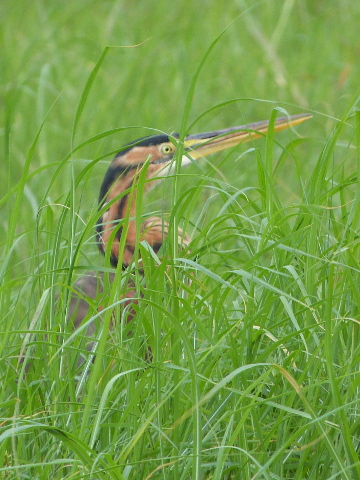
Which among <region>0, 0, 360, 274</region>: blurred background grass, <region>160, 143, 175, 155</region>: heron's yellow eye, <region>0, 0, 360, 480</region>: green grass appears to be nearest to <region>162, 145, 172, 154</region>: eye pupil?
<region>160, 143, 175, 155</region>: heron's yellow eye

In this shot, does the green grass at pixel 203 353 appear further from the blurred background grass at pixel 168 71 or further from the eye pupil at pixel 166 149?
the blurred background grass at pixel 168 71

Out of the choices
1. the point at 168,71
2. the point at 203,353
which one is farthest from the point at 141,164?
the point at 168,71

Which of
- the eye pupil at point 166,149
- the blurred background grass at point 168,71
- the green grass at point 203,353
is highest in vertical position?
the blurred background grass at point 168,71

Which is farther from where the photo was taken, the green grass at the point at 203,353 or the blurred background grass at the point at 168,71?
the blurred background grass at the point at 168,71

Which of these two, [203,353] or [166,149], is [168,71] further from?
[203,353]

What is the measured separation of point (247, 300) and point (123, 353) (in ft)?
0.98

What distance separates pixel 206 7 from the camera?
267 inches

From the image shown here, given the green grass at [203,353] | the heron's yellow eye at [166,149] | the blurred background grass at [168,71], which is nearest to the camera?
the green grass at [203,353]

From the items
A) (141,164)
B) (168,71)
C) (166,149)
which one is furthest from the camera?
(168,71)

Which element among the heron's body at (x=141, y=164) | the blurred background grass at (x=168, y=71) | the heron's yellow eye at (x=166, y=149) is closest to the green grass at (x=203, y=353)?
the heron's body at (x=141, y=164)

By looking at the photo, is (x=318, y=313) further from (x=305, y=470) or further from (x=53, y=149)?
(x=53, y=149)

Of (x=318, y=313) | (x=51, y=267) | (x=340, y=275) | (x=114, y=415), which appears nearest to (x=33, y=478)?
(x=114, y=415)

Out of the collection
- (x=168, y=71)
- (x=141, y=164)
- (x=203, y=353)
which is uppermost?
(x=168, y=71)

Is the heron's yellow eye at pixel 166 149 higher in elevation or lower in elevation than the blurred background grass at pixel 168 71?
lower
